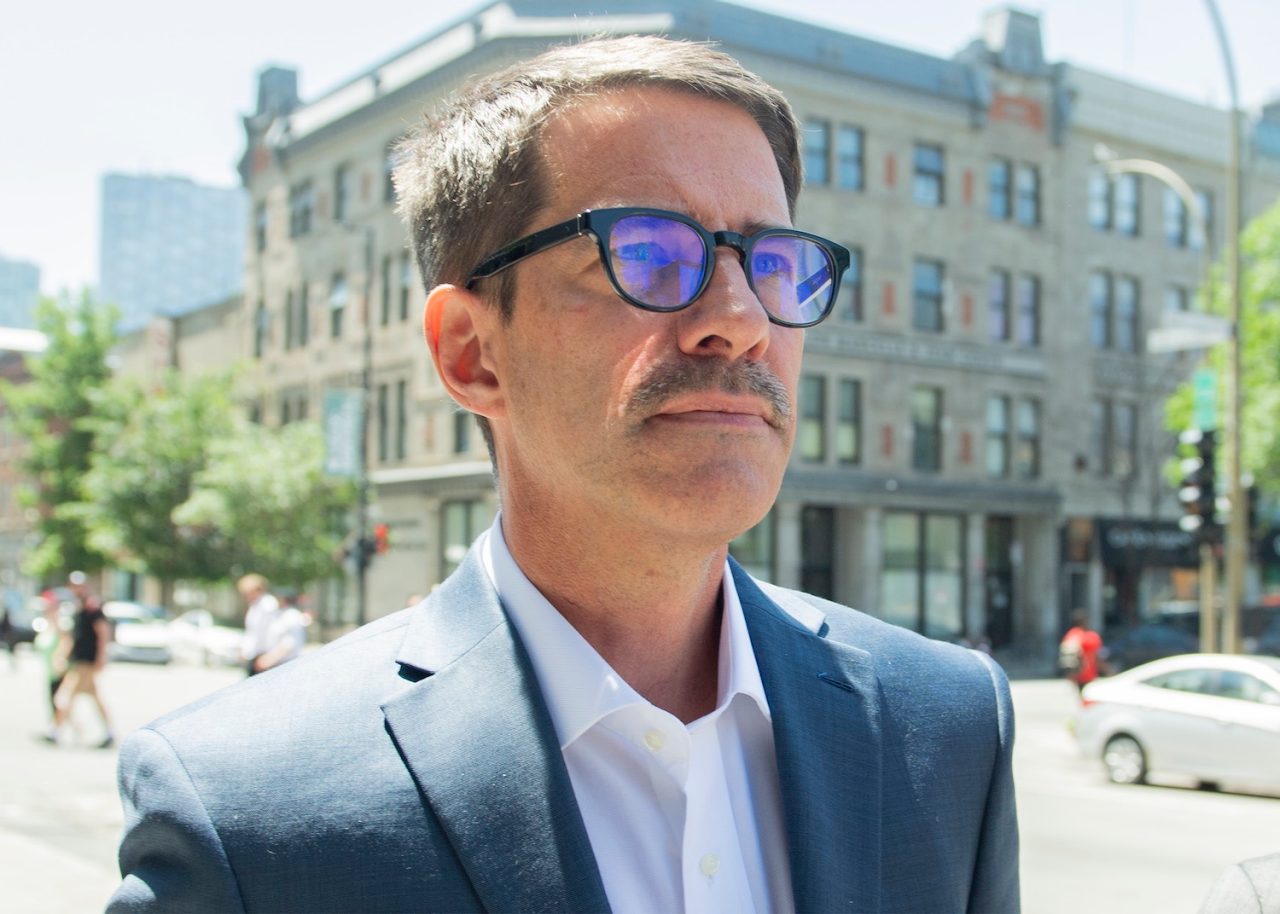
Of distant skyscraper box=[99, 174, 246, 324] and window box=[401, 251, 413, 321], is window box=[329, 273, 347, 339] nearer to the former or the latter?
window box=[401, 251, 413, 321]

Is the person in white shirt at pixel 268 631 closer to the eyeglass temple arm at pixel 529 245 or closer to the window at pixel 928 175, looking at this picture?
the eyeglass temple arm at pixel 529 245

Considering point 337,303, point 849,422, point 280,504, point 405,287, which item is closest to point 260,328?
point 337,303

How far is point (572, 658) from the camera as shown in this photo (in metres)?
1.88

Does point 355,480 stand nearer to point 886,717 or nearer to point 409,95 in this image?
point 409,95

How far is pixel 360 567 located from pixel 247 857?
2814cm

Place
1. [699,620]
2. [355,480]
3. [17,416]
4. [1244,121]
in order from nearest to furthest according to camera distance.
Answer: [699,620] < [355,480] < [1244,121] < [17,416]

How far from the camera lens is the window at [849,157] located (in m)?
34.9

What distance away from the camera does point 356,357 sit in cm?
3984

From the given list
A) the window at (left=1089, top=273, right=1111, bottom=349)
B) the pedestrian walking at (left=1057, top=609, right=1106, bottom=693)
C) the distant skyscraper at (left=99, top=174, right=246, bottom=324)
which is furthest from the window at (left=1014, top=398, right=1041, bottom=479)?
the distant skyscraper at (left=99, top=174, right=246, bottom=324)

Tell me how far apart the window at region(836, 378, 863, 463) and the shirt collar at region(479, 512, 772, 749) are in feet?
108

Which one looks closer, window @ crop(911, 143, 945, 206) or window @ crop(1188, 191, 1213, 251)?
window @ crop(911, 143, 945, 206)

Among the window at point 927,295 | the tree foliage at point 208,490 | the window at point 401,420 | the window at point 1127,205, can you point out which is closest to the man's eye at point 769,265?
the window at point 927,295

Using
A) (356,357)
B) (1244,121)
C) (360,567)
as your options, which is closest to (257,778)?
(360,567)

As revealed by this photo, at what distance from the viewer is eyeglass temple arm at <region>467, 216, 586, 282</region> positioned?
186 centimetres
